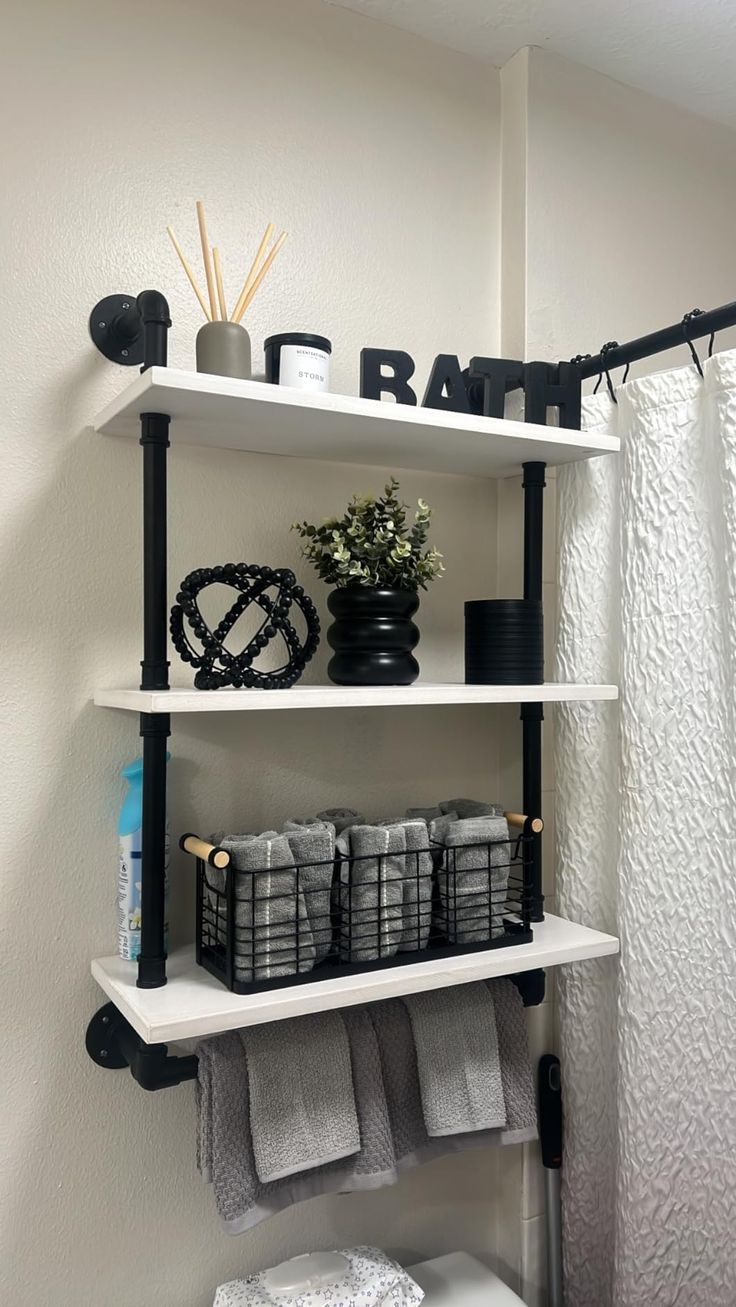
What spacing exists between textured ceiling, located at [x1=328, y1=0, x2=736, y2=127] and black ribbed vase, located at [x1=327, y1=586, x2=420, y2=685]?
2.68 feet

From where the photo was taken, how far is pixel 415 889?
112cm

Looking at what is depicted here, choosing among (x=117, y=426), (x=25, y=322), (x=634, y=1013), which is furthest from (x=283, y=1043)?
(x=25, y=322)

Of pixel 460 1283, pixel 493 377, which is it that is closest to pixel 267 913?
pixel 460 1283

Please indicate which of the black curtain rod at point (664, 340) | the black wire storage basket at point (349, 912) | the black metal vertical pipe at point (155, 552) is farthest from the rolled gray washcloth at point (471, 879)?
the black curtain rod at point (664, 340)

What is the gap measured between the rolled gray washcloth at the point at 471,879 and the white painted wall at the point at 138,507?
202 mm

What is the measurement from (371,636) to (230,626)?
0.17m

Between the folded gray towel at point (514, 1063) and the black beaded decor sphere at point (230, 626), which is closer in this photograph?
the black beaded decor sphere at point (230, 626)

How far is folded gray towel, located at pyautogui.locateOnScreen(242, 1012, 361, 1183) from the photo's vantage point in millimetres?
1028

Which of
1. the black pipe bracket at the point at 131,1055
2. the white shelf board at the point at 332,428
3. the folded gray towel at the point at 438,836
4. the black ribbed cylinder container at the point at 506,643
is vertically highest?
the white shelf board at the point at 332,428

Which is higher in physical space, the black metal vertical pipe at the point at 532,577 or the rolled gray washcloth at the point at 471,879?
the black metal vertical pipe at the point at 532,577

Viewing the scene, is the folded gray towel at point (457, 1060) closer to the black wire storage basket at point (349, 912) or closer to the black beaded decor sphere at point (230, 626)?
the black wire storage basket at point (349, 912)

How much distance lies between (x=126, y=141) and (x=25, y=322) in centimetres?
26

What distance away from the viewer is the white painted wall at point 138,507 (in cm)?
109

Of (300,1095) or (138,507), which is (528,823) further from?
(138,507)
